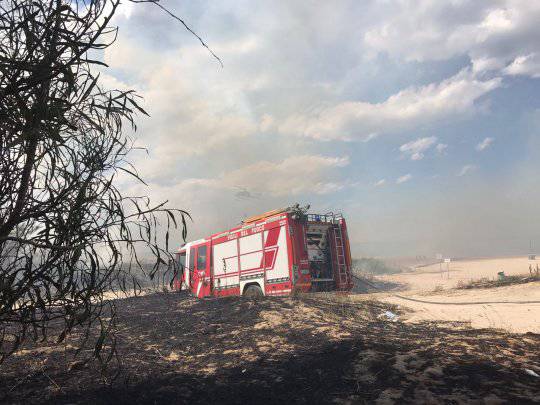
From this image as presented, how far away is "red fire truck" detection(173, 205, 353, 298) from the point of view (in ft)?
40.2

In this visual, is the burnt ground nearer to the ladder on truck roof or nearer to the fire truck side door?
the ladder on truck roof

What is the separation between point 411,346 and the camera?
5.41m

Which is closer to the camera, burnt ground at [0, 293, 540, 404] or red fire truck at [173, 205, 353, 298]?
burnt ground at [0, 293, 540, 404]

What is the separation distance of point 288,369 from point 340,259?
8724 millimetres

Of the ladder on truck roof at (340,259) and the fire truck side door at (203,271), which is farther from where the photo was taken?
the fire truck side door at (203,271)

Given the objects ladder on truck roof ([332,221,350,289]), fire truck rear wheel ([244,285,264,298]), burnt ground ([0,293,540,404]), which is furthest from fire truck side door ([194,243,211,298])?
burnt ground ([0,293,540,404])

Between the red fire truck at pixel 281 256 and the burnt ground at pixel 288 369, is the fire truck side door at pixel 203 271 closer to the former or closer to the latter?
the red fire truck at pixel 281 256

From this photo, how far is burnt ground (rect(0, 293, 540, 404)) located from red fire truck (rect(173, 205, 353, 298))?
425 centimetres

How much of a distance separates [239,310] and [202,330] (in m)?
1.76

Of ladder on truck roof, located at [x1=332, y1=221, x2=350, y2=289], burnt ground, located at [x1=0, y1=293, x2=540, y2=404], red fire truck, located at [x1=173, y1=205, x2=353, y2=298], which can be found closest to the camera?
burnt ground, located at [x1=0, y1=293, x2=540, y2=404]

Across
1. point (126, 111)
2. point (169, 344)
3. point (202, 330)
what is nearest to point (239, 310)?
point (202, 330)

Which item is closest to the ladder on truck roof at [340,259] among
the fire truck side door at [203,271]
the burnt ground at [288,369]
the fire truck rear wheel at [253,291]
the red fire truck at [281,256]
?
the red fire truck at [281,256]

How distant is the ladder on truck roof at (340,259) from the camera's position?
13.1 m

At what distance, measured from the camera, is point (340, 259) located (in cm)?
1334
